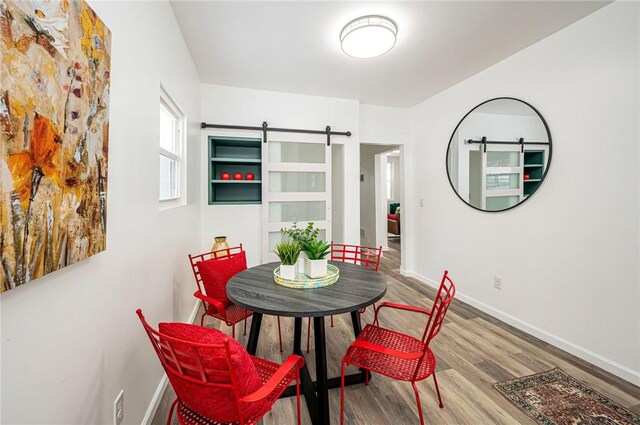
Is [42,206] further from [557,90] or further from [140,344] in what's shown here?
[557,90]

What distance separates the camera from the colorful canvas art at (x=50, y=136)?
63 cm

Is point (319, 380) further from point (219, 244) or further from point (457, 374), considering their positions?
point (219, 244)

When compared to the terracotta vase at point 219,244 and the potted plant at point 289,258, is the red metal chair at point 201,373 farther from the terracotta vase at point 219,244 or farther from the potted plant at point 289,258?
the terracotta vase at point 219,244

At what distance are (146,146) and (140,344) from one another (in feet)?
3.65

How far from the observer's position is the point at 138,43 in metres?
1.41

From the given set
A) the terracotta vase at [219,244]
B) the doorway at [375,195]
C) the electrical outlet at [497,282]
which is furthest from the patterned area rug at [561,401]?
the doorway at [375,195]

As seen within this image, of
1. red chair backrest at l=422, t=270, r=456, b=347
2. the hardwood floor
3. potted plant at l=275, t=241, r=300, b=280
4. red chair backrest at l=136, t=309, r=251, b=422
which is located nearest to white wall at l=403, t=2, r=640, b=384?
the hardwood floor

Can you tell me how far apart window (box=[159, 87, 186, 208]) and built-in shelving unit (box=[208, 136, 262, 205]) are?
0.85m

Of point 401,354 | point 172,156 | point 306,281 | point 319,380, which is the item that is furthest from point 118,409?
point 172,156

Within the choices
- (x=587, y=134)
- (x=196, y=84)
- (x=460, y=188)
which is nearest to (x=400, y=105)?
(x=460, y=188)

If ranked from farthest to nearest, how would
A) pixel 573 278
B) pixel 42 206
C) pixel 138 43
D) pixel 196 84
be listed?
1. pixel 196 84
2. pixel 573 278
3. pixel 138 43
4. pixel 42 206

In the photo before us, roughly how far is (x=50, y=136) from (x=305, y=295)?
1.22 m

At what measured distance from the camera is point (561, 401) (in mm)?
1701

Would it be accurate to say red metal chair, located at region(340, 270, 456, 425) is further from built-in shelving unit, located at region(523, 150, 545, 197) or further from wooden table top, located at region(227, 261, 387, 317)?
built-in shelving unit, located at region(523, 150, 545, 197)
